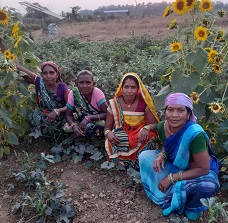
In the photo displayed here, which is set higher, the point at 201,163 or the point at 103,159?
the point at 201,163

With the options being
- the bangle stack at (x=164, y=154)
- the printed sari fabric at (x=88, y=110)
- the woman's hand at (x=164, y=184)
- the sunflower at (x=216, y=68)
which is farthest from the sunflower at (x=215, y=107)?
the printed sari fabric at (x=88, y=110)

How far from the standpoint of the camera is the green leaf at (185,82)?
103 inches

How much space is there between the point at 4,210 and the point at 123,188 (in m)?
0.98

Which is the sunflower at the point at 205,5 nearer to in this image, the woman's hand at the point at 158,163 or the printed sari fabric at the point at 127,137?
the printed sari fabric at the point at 127,137

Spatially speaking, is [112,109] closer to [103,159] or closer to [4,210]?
[103,159]

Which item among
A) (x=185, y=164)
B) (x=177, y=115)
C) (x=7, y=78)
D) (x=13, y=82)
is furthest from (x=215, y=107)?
(x=13, y=82)

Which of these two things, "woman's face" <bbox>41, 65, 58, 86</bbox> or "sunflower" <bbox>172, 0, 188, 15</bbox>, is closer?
"sunflower" <bbox>172, 0, 188, 15</bbox>

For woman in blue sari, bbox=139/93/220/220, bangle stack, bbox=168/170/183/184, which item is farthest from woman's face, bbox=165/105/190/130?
bangle stack, bbox=168/170/183/184

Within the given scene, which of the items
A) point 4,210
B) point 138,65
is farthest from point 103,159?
point 138,65

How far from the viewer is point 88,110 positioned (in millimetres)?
3324

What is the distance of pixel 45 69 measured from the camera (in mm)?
3279

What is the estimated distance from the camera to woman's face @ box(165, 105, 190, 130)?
2275 millimetres

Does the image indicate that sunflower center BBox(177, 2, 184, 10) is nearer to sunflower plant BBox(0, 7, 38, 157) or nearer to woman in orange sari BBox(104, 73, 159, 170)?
woman in orange sari BBox(104, 73, 159, 170)

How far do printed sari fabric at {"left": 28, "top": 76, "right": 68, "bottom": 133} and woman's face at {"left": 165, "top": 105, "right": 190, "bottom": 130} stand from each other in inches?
57.6
